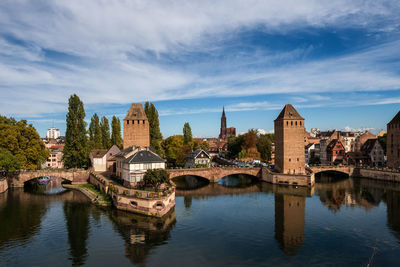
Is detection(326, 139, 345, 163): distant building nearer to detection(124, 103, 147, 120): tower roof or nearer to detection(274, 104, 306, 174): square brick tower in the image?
detection(274, 104, 306, 174): square brick tower

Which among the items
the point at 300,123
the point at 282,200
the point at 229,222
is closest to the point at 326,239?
the point at 229,222

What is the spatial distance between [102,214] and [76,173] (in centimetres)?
2720

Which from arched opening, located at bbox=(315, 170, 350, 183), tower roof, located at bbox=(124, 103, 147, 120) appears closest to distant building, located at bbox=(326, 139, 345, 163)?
arched opening, located at bbox=(315, 170, 350, 183)

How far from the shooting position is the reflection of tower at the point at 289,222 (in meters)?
30.2

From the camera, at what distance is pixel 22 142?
6000 cm

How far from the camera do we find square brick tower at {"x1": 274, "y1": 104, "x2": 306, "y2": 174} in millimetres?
67125

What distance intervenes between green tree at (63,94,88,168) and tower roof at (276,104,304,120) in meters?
46.0

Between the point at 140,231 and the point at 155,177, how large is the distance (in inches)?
461

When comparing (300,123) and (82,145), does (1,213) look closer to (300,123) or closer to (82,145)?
(82,145)

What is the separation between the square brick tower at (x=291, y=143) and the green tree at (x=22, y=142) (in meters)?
53.2

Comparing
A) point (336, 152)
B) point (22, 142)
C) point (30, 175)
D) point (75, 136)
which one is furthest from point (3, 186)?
point (336, 152)

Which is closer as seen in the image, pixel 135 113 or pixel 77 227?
pixel 77 227

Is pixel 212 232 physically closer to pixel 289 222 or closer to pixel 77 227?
pixel 289 222

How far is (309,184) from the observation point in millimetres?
62531
